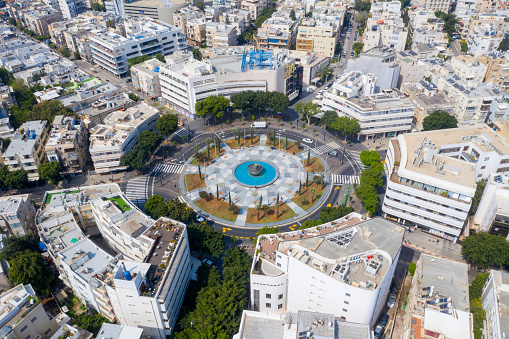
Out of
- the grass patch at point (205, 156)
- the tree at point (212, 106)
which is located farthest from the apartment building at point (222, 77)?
the grass patch at point (205, 156)

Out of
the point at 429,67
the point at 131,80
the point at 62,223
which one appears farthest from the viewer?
the point at 131,80

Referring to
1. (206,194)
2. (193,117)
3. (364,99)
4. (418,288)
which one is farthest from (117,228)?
(364,99)

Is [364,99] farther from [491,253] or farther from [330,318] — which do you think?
[330,318]

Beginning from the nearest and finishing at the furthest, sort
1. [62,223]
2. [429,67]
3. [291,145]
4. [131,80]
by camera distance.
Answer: [62,223], [291,145], [429,67], [131,80]

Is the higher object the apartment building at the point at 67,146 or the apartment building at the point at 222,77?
the apartment building at the point at 222,77

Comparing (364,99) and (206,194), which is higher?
(364,99)

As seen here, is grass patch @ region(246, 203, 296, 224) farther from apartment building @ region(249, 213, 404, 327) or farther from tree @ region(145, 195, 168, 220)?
apartment building @ region(249, 213, 404, 327)

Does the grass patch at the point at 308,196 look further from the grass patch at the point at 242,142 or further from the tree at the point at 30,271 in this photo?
the tree at the point at 30,271
